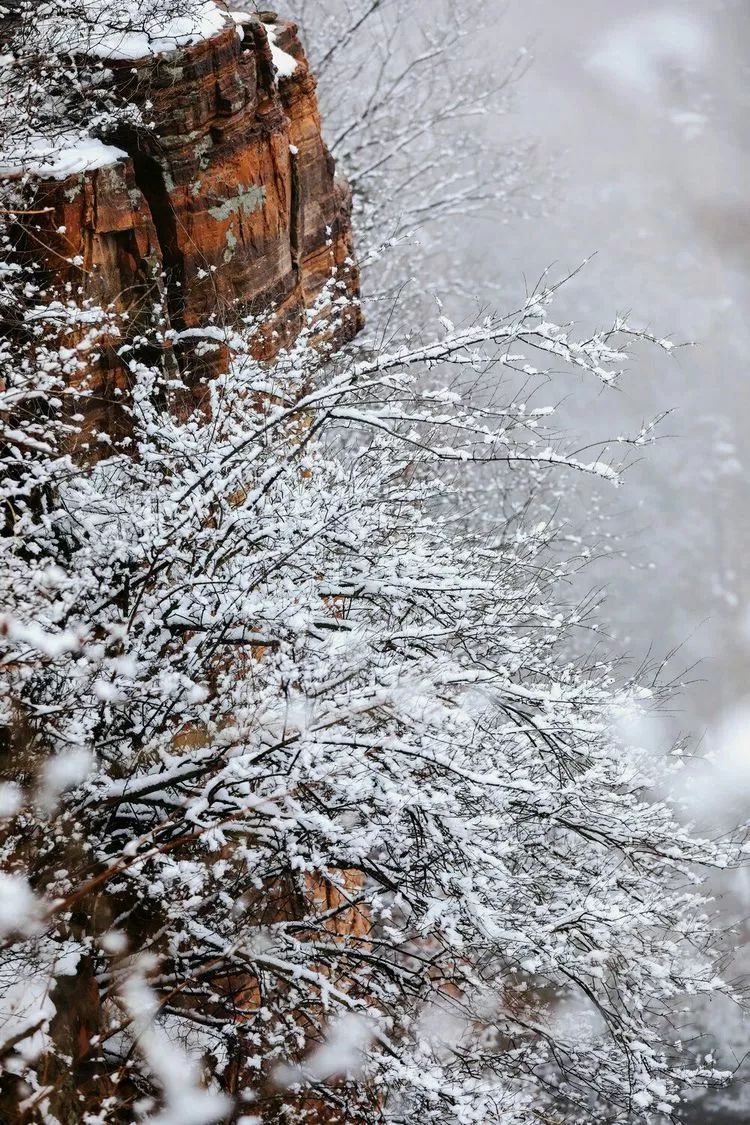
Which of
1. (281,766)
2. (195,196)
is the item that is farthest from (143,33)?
(281,766)

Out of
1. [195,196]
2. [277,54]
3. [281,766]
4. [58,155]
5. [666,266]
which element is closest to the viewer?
[281,766]

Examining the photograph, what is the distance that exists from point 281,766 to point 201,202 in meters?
3.99

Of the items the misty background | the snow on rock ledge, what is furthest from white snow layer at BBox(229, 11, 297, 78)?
the misty background

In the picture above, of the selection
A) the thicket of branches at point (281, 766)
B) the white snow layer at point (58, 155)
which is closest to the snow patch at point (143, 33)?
the thicket of branches at point (281, 766)

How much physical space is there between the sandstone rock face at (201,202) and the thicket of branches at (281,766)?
0.48m

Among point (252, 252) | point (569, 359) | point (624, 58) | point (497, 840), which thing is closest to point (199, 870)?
point (497, 840)

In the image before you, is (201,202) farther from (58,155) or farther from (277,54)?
(277,54)

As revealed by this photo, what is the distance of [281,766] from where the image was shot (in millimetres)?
4949

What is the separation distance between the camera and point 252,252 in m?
7.19

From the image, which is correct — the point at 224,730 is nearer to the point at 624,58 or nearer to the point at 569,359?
the point at 569,359

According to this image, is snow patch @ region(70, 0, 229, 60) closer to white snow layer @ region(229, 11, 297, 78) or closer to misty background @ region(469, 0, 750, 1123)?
white snow layer @ region(229, 11, 297, 78)

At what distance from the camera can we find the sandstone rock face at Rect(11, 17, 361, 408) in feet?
20.7

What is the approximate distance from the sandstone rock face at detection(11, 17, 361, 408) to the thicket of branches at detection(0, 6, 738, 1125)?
48cm

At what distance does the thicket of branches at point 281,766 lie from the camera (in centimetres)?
467
